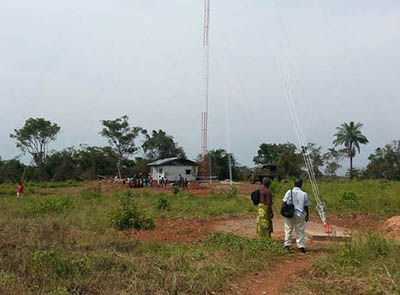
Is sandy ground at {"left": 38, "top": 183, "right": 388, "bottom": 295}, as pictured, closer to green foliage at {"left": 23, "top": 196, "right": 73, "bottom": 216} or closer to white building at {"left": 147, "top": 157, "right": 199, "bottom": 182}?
green foliage at {"left": 23, "top": 196, "right": 73, "bottom": 216}

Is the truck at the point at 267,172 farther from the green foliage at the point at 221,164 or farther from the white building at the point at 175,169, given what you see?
the green foliage at the point at 221,164

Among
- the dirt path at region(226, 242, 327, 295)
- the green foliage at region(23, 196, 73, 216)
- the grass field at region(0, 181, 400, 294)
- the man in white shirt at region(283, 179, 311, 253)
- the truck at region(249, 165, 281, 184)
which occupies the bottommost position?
the dirt path at region(226, 242, 327, 295)

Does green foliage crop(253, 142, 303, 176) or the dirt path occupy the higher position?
green foliage crop(253, 142, 303, 176)

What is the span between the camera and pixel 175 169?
43.5 meters

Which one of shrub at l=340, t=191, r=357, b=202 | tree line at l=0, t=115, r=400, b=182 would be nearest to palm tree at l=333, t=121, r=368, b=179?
tree line at l=0, t=115, r=400, b=182

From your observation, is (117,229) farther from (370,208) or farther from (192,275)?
(370,208)

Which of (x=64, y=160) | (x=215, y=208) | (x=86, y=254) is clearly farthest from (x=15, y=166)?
(x=86, y=254)

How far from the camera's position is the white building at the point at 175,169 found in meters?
43.5

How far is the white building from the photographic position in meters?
43.5

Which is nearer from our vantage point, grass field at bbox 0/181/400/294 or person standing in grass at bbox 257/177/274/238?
grass field at bbox 0/181/400/294

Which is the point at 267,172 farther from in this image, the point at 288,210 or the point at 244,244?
the point at 288,210

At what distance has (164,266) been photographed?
253 inches

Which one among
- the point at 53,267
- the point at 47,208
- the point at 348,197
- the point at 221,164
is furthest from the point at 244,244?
the point at 221,164

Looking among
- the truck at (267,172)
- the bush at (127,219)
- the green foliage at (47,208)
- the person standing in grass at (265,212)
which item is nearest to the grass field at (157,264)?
the person standing in grass at (265,212)
